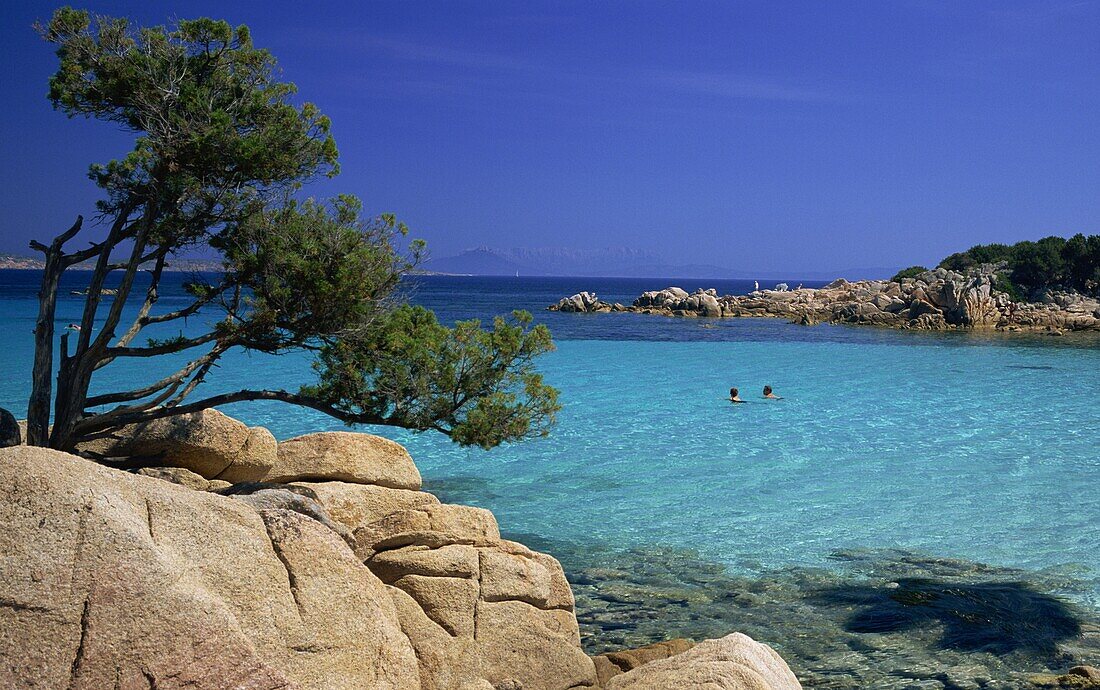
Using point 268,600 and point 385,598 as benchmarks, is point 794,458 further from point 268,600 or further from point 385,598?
point 268,600

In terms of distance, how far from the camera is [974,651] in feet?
32.4

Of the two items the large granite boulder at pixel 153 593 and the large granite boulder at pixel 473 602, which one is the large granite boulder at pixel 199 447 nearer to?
the large granite boulder at pixel 473 602

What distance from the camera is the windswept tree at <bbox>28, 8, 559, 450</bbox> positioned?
10070 millimetres

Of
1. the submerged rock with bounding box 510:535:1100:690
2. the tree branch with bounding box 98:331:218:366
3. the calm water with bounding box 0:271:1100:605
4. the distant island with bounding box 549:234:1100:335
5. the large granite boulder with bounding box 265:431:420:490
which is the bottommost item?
the submerged rock with bounding box 510:535:1100:690

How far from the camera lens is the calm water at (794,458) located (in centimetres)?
1465

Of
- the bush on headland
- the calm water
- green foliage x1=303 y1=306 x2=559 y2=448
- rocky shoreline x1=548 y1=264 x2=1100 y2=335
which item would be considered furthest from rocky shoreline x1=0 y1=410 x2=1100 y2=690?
the bush on headland

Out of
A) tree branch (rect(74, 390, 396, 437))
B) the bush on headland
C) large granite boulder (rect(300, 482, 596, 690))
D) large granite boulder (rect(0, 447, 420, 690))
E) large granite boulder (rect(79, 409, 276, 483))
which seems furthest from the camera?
the bush on headland

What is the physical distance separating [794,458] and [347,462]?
43.9 ft

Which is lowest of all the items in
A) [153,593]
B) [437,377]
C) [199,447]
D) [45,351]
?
[199,447]

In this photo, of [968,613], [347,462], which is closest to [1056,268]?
[968,613]

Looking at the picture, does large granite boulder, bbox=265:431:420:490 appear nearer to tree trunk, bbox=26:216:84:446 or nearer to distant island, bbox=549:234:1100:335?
tree trunk, bbox=26:216:84:446

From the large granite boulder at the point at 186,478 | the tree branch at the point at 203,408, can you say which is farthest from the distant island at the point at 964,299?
the large granite boulder at the point at 186,478

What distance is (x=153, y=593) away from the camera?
4629 millimetres

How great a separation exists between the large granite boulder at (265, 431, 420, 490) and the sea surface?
2.49 meters
